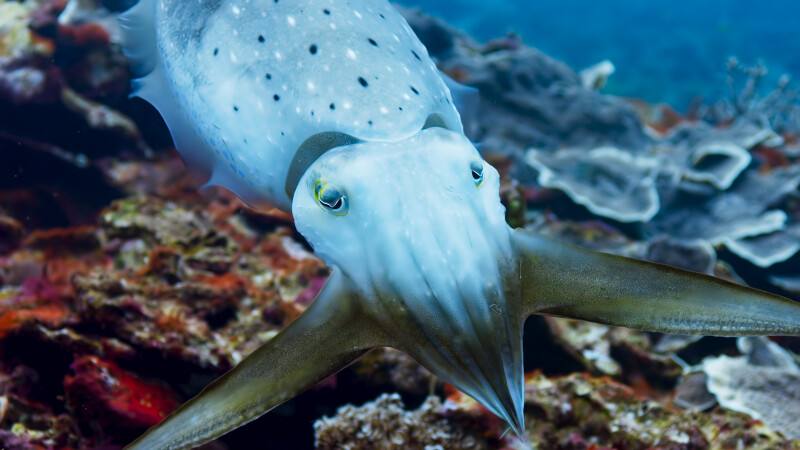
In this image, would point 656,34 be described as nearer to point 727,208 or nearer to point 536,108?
point 536,108

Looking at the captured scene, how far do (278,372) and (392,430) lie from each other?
50.3 inches

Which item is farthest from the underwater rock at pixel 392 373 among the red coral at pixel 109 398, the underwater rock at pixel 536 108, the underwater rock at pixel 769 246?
the underwater rock at pixel 536 108

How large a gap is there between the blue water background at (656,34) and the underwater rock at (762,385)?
802 inches

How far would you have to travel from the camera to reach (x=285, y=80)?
4.50 ft

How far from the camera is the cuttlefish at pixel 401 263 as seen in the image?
1069mm

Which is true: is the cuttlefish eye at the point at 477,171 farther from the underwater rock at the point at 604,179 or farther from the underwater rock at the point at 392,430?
the underwater rock at the point at 604,179

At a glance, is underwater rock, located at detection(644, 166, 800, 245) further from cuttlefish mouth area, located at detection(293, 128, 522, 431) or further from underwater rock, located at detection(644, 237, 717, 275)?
cuttlefish mouth area, located at detection(293, 128, 522, 431)

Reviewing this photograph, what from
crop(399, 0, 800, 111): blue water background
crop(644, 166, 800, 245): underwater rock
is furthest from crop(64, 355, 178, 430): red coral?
crop(399, 0, 800, 111): blue water background

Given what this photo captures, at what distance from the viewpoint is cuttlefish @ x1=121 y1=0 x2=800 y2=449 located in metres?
1.07

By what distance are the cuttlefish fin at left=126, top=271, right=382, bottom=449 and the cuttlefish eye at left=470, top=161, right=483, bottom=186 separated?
0.40 meters

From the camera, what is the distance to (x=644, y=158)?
625 centimetres

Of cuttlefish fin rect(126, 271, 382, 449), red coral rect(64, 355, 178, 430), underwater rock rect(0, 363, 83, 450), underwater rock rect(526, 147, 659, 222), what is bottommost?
underwater rock rect(0, 363, 83, 450)

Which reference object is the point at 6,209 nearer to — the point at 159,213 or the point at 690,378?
the point at 159,213

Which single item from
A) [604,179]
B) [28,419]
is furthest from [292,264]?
[604,179]
